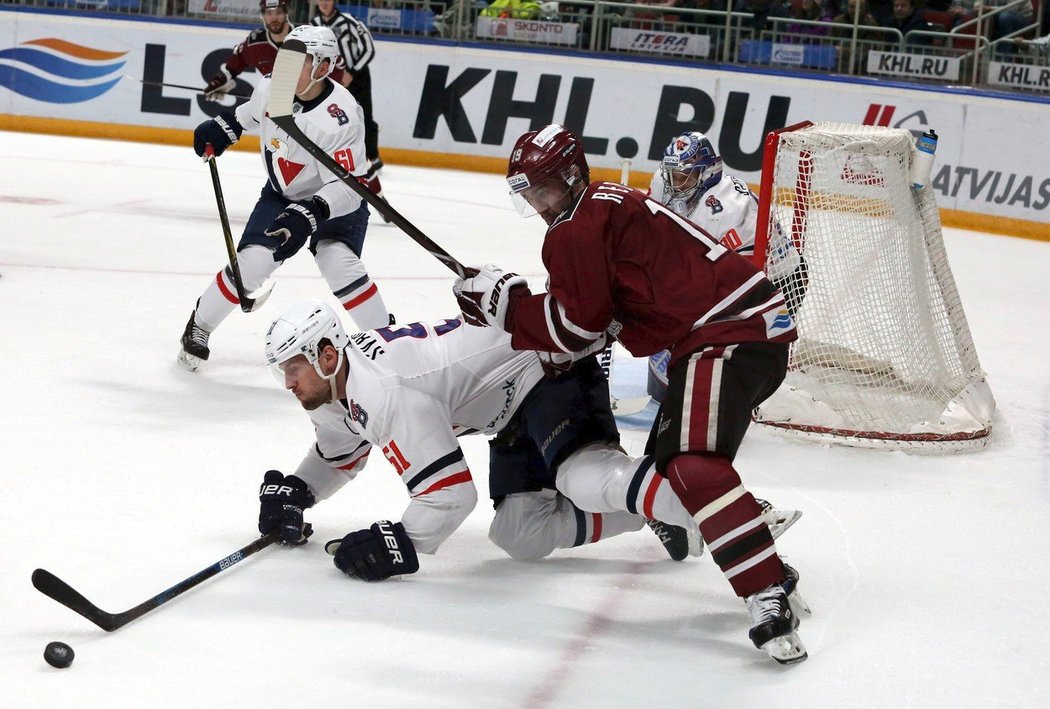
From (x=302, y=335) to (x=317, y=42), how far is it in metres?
1.95

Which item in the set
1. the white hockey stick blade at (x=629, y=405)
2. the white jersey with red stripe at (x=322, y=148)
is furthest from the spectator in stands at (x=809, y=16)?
the white hockey stick blade at (x=629, y=405)

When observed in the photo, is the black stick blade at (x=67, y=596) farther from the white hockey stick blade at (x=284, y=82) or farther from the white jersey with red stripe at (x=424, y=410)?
the white hockey stick blade at (x=284, y=82)

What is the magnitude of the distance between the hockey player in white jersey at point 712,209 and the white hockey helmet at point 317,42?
1.14 m

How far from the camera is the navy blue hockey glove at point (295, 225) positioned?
4199mm

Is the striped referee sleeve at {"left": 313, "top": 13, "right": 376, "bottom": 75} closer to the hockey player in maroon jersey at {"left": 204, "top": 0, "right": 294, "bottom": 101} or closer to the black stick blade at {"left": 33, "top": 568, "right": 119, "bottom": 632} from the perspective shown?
the hockey player in maroon jersey at {"left": 204, "top": 0, "right": 294, "bottom": 101}

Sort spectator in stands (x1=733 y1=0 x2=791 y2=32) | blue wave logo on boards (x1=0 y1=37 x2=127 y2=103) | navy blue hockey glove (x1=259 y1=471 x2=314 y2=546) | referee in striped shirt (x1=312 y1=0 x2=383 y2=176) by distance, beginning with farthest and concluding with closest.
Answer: blue wave logo on boards (x1=0 y1=37 x2=127 y2=103), spectator in stands (x1=733 y1=0 x2=791 y2=32), referee in striped shirt (x1=312 y1=0 x2=383 y2=176), navy blue hockey glove (x1=259 y1=471 x2=314 y2=546)

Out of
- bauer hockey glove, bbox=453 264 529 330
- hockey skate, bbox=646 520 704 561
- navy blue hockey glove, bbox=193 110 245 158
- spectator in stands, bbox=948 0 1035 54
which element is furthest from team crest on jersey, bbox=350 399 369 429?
spectator in stands, bbox=948 0 1035 54

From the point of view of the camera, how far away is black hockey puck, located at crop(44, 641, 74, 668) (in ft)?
7.26

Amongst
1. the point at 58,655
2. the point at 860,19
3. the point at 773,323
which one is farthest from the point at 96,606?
the point at 860,19

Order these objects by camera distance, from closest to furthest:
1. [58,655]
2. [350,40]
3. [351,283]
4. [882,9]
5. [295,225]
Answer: [58,655]
[295,225]
[351,283]
[350,40]
[882,9]

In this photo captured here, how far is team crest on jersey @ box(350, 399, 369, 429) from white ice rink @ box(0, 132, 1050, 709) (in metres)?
0.34

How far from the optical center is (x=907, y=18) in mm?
9000

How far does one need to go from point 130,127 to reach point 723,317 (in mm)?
8449

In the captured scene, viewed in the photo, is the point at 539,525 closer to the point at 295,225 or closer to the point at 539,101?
the point at 295,225
